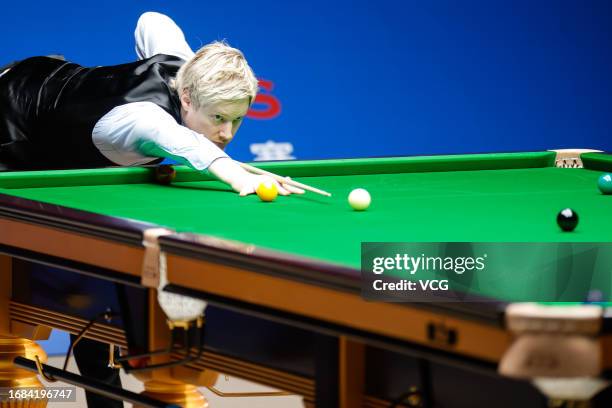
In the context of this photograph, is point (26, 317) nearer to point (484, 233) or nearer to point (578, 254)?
point (484, 233)

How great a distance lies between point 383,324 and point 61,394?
7.24 ft

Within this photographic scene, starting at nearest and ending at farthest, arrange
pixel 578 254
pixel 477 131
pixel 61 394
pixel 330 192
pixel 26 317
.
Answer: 1. pixel 578 254
2. pixel 26 317
3. pixel 330 192
4. pixel 61 394
5. pixel 477 131

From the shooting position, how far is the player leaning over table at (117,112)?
2938mm

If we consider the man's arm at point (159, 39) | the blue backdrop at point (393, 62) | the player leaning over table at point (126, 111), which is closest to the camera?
the player leaning over table at point (126, 111)

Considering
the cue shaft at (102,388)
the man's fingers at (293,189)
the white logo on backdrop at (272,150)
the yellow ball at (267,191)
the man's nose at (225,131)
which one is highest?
the white logo on backdrop at (272,150)

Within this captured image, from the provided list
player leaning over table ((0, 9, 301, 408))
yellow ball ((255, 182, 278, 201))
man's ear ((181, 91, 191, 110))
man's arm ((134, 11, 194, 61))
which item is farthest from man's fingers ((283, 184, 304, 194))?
man's arm ((134, 11, 194, 61))

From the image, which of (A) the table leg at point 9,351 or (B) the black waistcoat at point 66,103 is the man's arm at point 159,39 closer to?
(B) the black waistcoat at point 66,103

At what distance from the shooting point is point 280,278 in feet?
5.71

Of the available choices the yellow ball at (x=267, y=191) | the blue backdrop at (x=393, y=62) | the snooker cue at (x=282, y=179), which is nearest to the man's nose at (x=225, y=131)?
the snooker cue at (x=282, y=179)

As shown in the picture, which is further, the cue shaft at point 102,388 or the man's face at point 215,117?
the man's face at point 215,117

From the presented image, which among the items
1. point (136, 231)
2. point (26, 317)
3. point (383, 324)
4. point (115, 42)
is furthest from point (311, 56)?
point (383, 324)

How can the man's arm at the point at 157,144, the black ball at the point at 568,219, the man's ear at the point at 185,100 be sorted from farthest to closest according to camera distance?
the man's ear at the point at 185,100 < the man's arm at the point at 157,144 < the black ball at the point at 568,219

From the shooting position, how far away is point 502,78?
527 cm

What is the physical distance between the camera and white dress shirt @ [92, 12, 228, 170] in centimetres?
277
